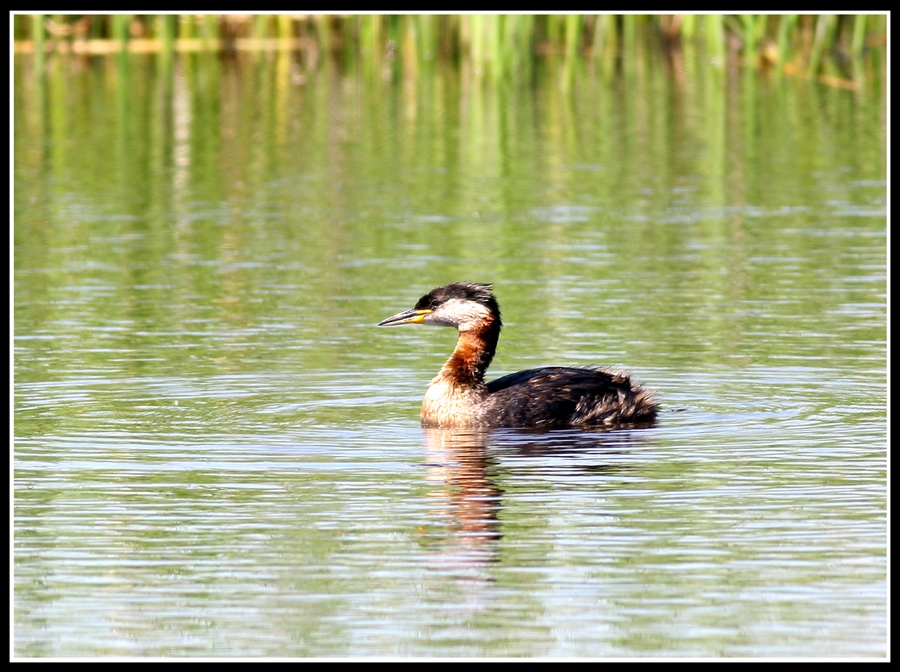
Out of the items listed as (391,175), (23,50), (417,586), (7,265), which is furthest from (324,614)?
(23,50)

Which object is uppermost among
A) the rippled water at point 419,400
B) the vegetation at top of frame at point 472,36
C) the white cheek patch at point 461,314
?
the vegetation at top of frame at point 472,36

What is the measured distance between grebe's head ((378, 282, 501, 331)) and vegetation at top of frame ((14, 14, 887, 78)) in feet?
67.4

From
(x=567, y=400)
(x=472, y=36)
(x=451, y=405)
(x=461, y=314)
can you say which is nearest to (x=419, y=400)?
(x=461, y=314)

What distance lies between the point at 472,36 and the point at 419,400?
22290 mm

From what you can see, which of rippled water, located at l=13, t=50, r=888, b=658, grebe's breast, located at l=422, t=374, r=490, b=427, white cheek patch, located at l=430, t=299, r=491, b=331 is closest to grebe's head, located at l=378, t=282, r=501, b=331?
white cheek patch, located at l=430, t=299, r=491, b=331

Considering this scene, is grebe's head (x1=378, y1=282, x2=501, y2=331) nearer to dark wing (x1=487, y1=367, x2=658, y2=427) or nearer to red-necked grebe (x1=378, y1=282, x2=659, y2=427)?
red-necked grebe (x1=378, y1=282, x2=659, y2=427)

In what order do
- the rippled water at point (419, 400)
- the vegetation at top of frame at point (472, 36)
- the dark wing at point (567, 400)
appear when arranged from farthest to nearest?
the vegetation at top of frame at point (472, 36) → the dark wing at point (567, 400) → the rippled water at point (419, 400)

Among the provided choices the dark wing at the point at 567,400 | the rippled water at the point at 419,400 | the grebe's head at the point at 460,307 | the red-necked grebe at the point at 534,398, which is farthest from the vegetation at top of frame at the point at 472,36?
the dark wing at the point at 567,400

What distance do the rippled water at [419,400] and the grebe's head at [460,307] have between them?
2.28 ft

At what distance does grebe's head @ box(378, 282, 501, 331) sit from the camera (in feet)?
41.7

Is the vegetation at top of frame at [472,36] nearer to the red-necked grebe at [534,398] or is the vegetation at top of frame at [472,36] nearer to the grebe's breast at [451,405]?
the red-necked grebe at [534,398]

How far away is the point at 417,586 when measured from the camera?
834 cm

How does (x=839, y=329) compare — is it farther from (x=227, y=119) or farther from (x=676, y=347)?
(x=227, y=119)

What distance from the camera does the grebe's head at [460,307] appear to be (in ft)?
41.7
